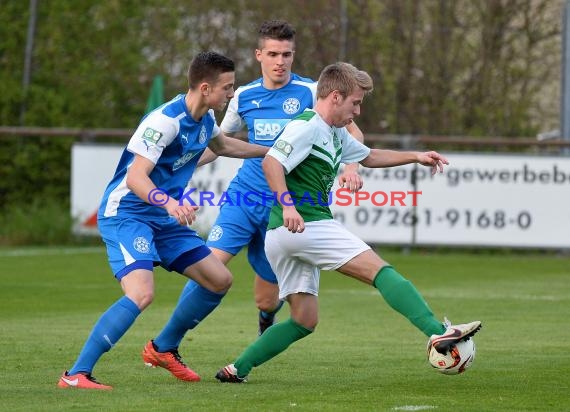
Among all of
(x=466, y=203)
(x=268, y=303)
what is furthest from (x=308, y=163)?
(x=466, y=203)

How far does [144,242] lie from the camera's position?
7930 millimetres

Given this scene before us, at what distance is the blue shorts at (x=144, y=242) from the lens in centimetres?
788

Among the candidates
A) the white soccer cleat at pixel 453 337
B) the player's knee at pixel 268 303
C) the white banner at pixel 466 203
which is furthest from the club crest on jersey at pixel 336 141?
the white banner at pixel 466 203

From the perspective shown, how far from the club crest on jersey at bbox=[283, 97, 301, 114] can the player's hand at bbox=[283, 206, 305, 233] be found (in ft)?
8.72

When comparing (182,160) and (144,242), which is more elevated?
(182,160)

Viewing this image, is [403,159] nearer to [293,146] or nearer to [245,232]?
[293,146]

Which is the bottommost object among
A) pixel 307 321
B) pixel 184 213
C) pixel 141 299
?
pixel 307 321

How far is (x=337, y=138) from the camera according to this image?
8.05m

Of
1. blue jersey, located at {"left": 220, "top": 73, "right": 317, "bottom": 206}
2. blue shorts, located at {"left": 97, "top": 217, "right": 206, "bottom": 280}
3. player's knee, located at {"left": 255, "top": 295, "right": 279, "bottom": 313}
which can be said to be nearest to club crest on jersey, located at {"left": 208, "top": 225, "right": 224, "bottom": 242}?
blue jersey, located at {"left": 220, "top": 73, "right": 317, "bottom": 206}

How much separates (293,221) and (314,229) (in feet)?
1.10

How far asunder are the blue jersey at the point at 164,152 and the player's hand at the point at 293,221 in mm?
884

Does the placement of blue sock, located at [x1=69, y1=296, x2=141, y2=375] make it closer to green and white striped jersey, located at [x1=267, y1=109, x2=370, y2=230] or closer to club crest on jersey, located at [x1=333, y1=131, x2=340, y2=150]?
green and white striped jersey, located at [x1=267, y1=109, x2=370, y2=230]

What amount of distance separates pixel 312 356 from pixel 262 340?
1642 millimetres

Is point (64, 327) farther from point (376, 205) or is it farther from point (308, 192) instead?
Result: point (376, 205)
